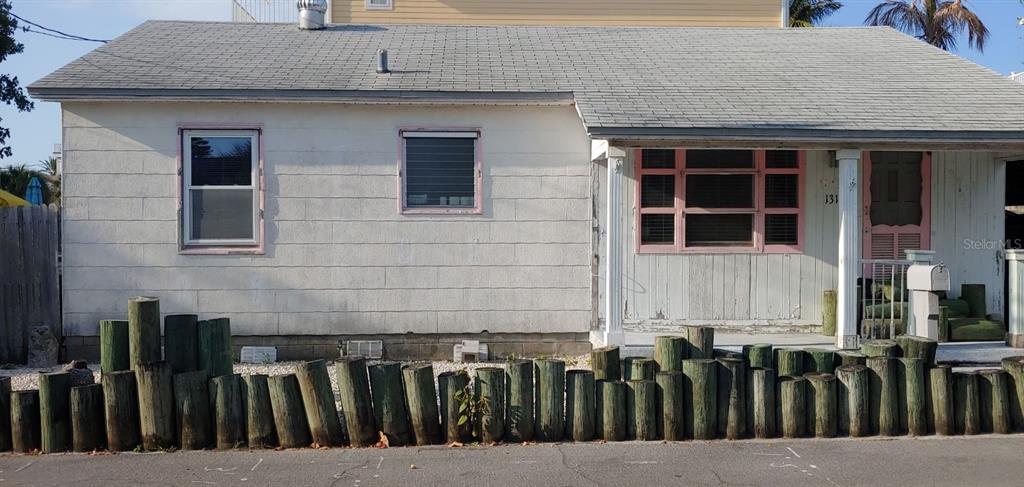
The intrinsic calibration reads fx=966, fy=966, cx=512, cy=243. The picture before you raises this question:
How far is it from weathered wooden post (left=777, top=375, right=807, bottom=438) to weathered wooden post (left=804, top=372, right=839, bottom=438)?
0.07 metres

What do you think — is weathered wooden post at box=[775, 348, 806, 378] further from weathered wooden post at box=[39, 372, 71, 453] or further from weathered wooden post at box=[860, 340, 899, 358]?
weathered wooden post at box=[39, 372, 71, 453]

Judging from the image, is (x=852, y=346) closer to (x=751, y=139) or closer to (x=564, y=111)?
(x=751, y=139)

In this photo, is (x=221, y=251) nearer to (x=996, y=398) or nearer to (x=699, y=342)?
(x=699, y=342)

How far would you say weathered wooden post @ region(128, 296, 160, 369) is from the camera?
7723 mm

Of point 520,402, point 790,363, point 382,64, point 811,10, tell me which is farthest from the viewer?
point 811,10

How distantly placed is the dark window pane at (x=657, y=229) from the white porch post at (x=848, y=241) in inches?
81.4

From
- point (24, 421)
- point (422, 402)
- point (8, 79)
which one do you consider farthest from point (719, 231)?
point (8, 79)

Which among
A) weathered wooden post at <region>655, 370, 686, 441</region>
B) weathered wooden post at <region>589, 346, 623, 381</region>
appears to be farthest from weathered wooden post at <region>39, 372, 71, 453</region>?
weathered wooden post at <region>655, 370, 686, 441</region>

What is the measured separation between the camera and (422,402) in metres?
7.61

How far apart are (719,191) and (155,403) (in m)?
7.09

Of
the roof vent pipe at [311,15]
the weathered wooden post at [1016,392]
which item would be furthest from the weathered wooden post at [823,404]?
the roof vent pipe at [311,15]

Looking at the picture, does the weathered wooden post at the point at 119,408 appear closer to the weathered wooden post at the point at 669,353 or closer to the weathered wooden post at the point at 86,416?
the weathered wooden post at the point at 86,416

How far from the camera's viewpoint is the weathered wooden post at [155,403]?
752 centimetres

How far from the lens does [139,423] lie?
24.9 feet
